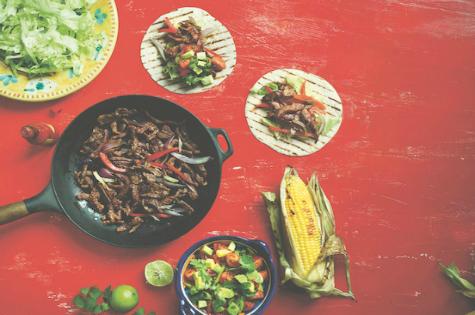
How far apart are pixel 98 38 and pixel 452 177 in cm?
279

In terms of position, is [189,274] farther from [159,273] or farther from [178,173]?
[178,173]

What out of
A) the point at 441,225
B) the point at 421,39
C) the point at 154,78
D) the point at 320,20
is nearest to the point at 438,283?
the point at 441,225

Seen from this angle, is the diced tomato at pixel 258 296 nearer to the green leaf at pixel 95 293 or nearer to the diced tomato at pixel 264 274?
the diced tomato at pixel 264 274

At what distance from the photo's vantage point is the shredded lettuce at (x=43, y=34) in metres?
Answer: 3.38

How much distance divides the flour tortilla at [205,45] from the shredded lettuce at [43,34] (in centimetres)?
43

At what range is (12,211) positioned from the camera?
3.16 meters

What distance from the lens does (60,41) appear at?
342 cm

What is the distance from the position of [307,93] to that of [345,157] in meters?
0.55

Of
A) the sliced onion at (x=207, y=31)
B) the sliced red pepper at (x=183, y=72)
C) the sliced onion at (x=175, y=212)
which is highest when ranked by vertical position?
the sliced onion at (x=207, y=31)

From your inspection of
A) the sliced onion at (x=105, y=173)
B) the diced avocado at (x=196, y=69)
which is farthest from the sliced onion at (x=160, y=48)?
the sliced onion at (x=105, y=173)

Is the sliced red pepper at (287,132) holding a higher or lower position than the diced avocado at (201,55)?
lower

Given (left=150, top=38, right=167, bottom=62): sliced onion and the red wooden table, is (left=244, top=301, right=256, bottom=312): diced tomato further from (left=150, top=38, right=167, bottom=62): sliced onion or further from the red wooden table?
(left=150, top=38, right=167, bottom=62): sliced onion

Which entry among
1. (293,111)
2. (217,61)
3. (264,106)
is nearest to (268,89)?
(264,106)

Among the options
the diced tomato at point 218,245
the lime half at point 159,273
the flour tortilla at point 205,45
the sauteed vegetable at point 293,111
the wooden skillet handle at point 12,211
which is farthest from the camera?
the flour tortilla at point 205,45
